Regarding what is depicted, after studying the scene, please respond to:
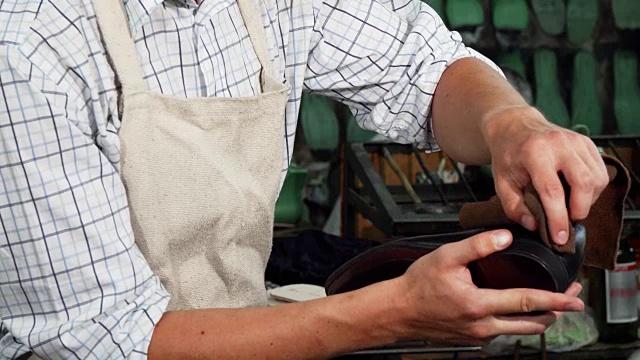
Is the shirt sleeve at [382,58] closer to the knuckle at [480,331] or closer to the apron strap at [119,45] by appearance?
the apron strap at [119,45]

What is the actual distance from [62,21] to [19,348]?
52cm

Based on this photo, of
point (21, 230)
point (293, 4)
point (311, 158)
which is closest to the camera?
point (21, 230)

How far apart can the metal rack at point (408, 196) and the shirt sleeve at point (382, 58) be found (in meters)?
1.05

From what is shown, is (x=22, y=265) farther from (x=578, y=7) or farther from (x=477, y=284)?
(x=578, y=7)

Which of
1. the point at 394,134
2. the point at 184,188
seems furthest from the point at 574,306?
the point at 394,134

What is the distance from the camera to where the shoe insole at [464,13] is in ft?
14.9

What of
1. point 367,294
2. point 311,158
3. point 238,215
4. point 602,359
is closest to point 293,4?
point 238,215

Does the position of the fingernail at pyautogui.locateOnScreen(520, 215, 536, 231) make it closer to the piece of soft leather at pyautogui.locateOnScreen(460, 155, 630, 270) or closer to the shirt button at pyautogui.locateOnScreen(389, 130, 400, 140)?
the piece of soft leather at pyautogui.locateOnScreen(460, 155, 630, 270)

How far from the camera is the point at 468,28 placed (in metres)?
4.54

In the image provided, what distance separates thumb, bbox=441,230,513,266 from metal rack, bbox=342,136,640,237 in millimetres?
1626

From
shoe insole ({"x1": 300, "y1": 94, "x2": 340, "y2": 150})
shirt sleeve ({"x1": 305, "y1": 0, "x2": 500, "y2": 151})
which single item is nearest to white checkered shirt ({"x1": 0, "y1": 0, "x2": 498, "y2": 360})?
shirt sleeve ({"x1": 305, "y1": 0, "x2": 500, "y2": 151})

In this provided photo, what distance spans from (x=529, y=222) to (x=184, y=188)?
574 millimetres

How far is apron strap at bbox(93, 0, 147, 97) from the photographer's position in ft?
5.49

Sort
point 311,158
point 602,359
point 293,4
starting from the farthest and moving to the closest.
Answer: point 311,158, point 602,359, point 293,4
